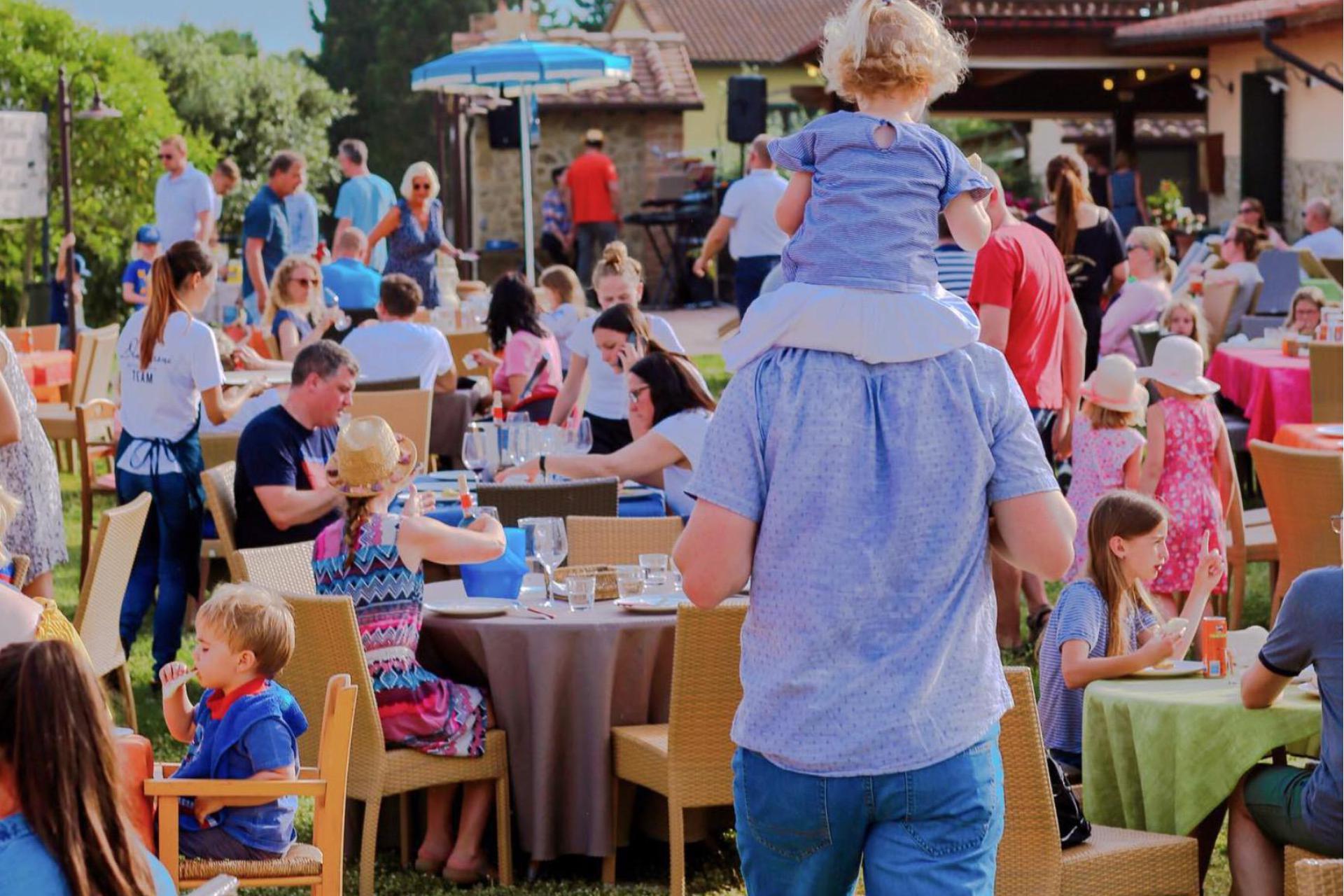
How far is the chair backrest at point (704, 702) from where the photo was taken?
432 centimetres

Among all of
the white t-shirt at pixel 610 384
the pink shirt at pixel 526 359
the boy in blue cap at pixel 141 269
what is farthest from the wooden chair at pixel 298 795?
the boy in blue cap at pixel 141 269

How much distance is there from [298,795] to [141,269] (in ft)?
30.6

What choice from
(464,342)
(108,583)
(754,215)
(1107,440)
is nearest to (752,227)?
(754,215)

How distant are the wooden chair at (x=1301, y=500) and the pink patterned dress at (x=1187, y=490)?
18cm

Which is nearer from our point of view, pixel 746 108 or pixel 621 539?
pixel 621 539

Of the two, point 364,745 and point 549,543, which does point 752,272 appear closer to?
point 549,543

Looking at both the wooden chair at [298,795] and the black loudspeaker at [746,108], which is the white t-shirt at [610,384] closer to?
the wooden chair at [298,795]

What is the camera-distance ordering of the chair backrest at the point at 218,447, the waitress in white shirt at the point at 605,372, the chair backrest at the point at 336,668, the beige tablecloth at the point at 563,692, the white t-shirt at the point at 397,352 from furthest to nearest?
the white t-shirt at the point at 397,352 < the waitress in white shirt at the point at 605,372 < the chair backrest at the point at 218,447 < the beige tablecloth at the point at 563,692 < the chair backrest at the point at 336,668

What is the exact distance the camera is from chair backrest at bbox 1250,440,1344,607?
6.35 m

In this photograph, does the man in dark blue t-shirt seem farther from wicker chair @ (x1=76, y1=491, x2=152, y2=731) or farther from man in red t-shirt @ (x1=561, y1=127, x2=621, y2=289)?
man in red t-shirt @ (x1=561, y1=127, x2=621, y2=289)

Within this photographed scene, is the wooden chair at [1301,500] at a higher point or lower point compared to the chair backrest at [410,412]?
lower

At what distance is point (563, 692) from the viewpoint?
477 centimetres

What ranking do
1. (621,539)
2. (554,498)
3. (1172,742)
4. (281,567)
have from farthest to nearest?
1. (554,498)
2. (621,539)
3. (281,567)
4. (1172,742)

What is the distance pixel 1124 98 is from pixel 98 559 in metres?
20.9
